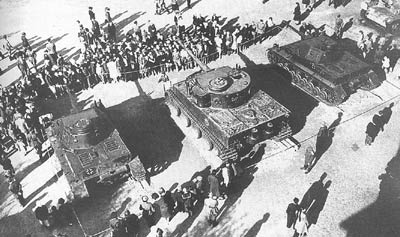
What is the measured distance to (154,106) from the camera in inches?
948

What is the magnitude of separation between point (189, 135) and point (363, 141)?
824 centimetres

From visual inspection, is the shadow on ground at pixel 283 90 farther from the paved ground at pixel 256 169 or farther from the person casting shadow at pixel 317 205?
the person casting shadow at pixel 317 205

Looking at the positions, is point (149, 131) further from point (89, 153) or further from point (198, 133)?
point (89, 153)

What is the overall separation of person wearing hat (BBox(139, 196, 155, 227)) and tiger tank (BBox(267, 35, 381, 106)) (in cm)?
1136

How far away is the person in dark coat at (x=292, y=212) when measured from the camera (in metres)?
16.0

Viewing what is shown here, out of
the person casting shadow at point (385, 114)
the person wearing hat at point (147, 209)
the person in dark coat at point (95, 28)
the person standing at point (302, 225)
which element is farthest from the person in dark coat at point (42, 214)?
the person casting shadow at point (385, 114)

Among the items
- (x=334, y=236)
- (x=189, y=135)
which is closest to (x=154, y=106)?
(x=189, y=135)

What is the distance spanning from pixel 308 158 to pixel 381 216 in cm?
358

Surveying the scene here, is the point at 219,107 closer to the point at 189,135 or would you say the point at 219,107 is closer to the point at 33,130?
the point at 189,135

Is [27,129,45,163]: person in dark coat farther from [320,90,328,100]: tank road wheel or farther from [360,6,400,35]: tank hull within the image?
[360,6,400,35]: tank hull

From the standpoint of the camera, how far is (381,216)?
1706 centimetres

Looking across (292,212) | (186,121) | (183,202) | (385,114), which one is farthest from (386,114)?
(183,202)

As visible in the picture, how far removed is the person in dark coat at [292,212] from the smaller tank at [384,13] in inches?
664

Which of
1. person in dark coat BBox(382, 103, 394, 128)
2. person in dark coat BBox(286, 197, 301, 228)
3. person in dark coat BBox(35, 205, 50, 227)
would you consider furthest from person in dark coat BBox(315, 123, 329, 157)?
person in dark coat BBox(35, 205, 50, 227)
